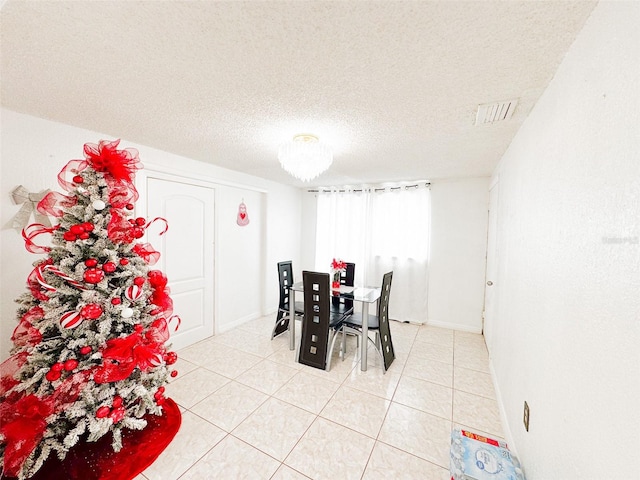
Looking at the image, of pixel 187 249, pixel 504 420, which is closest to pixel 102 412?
pixel 187 249

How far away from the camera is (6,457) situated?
122 centimetres

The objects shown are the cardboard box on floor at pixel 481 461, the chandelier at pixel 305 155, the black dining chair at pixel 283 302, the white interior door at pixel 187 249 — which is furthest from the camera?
the black dining chair at pixel 283 302

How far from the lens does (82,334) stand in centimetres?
142

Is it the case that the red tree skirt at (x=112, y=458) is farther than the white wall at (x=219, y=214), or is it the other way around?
the white wall at (x=219, y=214)

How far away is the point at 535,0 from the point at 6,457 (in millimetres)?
2997

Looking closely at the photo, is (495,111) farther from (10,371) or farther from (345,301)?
(10,371)

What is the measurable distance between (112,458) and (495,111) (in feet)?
10.7

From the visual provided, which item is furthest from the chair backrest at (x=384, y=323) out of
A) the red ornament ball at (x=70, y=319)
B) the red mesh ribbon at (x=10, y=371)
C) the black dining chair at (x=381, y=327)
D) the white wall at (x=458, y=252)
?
the red mesh ribbon at (x=10, y=371)

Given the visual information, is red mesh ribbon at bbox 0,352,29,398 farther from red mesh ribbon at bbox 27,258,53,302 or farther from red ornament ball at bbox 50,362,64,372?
red mesh ribbon at bbox 27,258,53,302

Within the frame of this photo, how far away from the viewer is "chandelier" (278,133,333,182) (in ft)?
6.45

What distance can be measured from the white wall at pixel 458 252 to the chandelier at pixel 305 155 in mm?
2525

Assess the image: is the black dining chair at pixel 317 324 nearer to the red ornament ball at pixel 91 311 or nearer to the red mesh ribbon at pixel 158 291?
the red mesh ribbon at pixel 158 291

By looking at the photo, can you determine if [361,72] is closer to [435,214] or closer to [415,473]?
[415,473]

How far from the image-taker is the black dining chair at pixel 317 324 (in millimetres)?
2598
